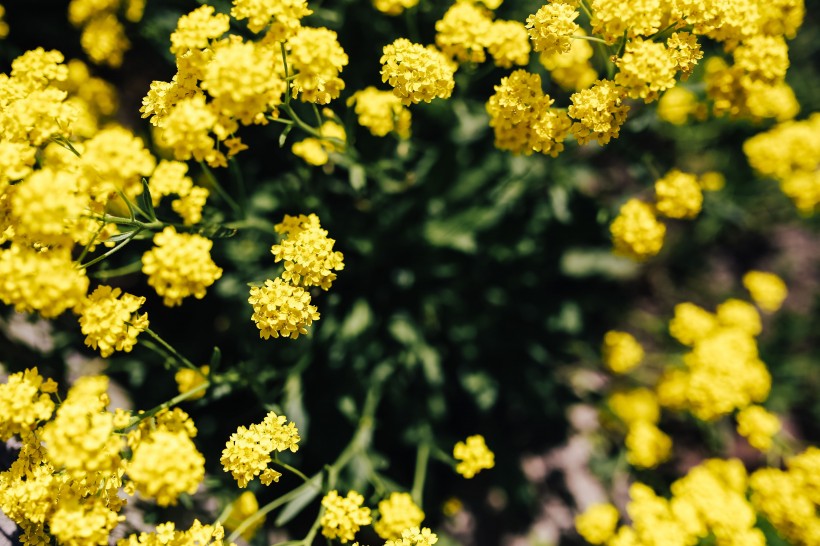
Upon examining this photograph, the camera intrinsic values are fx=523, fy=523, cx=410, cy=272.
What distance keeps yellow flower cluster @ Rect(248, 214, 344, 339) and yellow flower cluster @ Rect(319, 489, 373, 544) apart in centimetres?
82

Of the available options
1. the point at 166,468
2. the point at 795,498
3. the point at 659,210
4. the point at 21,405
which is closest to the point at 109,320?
the point at 21,405

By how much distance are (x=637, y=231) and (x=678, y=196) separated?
306 mm

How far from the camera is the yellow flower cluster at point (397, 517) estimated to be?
2.59 meters

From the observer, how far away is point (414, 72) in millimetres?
2418

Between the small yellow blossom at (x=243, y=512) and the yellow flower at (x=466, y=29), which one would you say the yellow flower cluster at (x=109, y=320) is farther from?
the yellow flower at (x=466, y=29)

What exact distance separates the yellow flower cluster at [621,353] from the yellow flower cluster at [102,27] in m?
4.36

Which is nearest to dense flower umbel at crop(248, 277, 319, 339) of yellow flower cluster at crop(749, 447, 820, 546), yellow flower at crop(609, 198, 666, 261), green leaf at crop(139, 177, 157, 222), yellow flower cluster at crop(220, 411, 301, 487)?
yellow flower cluster at crop(220, 411, 301, 487)

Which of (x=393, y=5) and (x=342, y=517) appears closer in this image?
(x=342, y=517)

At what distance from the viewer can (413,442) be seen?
3.67 metres

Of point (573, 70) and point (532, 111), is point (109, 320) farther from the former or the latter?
point (573, 70)

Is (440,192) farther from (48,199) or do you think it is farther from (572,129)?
(48,199)

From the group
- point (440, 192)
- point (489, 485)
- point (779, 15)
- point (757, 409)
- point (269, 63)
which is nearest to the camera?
point (269, 63)

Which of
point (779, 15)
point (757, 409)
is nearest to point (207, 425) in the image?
point (757, 409)

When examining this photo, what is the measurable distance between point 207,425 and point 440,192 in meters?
2.36
